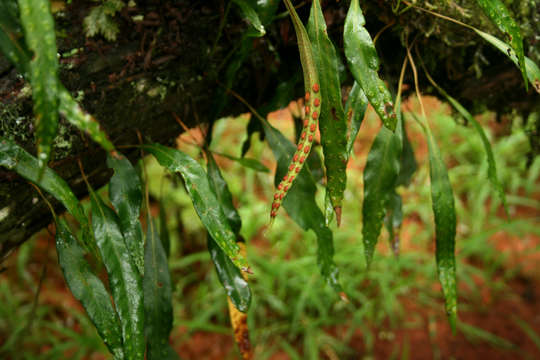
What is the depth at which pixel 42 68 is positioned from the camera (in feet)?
1.47

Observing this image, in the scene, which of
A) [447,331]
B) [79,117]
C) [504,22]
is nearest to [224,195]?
[79,117]

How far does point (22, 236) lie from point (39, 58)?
18.2 inches

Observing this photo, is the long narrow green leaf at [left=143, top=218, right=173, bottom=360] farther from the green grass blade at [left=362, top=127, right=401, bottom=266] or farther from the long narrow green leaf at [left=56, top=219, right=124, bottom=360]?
the green grass blade at [left=362, top=127, right=401, bottom=266]

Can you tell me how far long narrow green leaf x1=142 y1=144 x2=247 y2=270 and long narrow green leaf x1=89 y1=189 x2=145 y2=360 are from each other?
0.13 m

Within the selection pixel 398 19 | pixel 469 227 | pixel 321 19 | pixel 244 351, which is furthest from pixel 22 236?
pixel 469 227

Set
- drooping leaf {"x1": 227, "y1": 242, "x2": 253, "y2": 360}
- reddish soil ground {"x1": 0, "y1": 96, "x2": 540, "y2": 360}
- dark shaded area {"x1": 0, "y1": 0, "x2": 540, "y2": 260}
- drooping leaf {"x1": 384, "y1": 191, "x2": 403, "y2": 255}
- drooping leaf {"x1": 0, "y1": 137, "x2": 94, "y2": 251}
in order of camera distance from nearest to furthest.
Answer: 1. drooping leaf {"x1": 0, "y1": 137, "x2": 94, "y2": 251}
2. dark shaded area {"x1": 0, "y1": 0, "x2": 540, "y2": 260}
3. drooping leaf {"x1": 227, "y1": 242, "x2": 253, "y2": 360}
4. drooping leaf {"x1": 384, "y1": 191, "x2": 403, "y2": 255}
5. reddish soil ground {"x1": 0, "y1": 96, "x2": 540, "y2": 360}

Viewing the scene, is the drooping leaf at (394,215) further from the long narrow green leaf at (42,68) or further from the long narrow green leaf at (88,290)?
the long narrow green leaf at (42,68)

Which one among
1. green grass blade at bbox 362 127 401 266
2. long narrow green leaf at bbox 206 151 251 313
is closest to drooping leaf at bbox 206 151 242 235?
long narrow green leaf at bbox 206 151 251 313

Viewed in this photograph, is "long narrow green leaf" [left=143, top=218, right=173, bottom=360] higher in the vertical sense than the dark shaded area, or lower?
lower

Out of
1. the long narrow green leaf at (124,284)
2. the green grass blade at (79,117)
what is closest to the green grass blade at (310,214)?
the long narrow green leaf at (124,284)

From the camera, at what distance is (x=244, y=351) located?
86 cm

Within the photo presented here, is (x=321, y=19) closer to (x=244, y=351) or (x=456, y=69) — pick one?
(x=456, y=69)

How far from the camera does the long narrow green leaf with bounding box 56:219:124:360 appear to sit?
0.65 m

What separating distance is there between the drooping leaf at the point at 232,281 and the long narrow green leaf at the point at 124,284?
15cm
